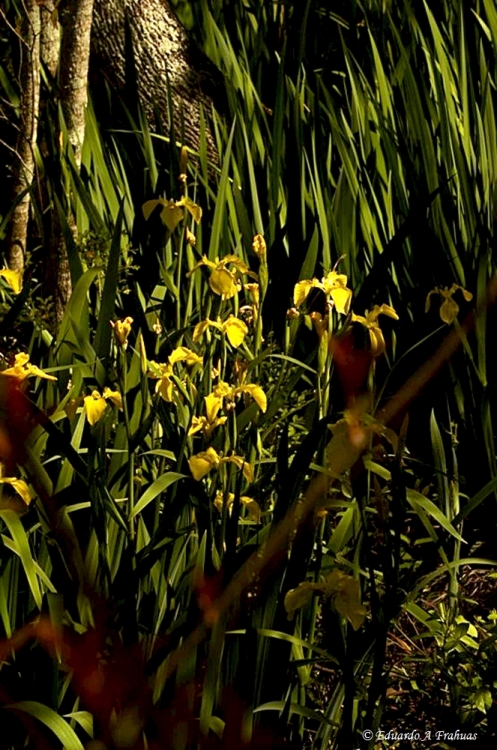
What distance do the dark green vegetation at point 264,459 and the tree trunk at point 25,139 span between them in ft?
A: 0.23

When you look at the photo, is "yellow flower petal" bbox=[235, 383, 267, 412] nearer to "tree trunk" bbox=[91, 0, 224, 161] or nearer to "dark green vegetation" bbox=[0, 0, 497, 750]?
"dark green vegetation" bbox=[0, 0, 497, 750]

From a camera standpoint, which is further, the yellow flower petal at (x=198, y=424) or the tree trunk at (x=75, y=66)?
the tree trunk at (x=75, y=66)

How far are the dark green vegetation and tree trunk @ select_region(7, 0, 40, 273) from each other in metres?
0.07

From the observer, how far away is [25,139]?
2330 millimetres

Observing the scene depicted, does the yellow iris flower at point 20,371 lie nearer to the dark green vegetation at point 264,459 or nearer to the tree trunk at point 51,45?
the dark green vegetation at point 264,459

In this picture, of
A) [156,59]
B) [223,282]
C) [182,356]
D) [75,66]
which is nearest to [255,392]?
[182,356]

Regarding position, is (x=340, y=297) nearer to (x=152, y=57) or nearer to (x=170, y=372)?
(x=170, y=372)

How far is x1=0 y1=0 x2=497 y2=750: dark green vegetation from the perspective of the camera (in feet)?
4.51

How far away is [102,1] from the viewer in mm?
2980

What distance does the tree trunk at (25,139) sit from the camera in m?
2.28

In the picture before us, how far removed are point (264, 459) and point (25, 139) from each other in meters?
0.99

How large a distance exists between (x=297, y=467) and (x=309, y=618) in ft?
1.10

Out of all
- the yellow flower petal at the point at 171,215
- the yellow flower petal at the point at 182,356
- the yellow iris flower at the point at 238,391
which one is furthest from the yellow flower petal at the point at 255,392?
the yellow flower petal at the point at 171,215

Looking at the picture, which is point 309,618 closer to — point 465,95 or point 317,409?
point 317,409
